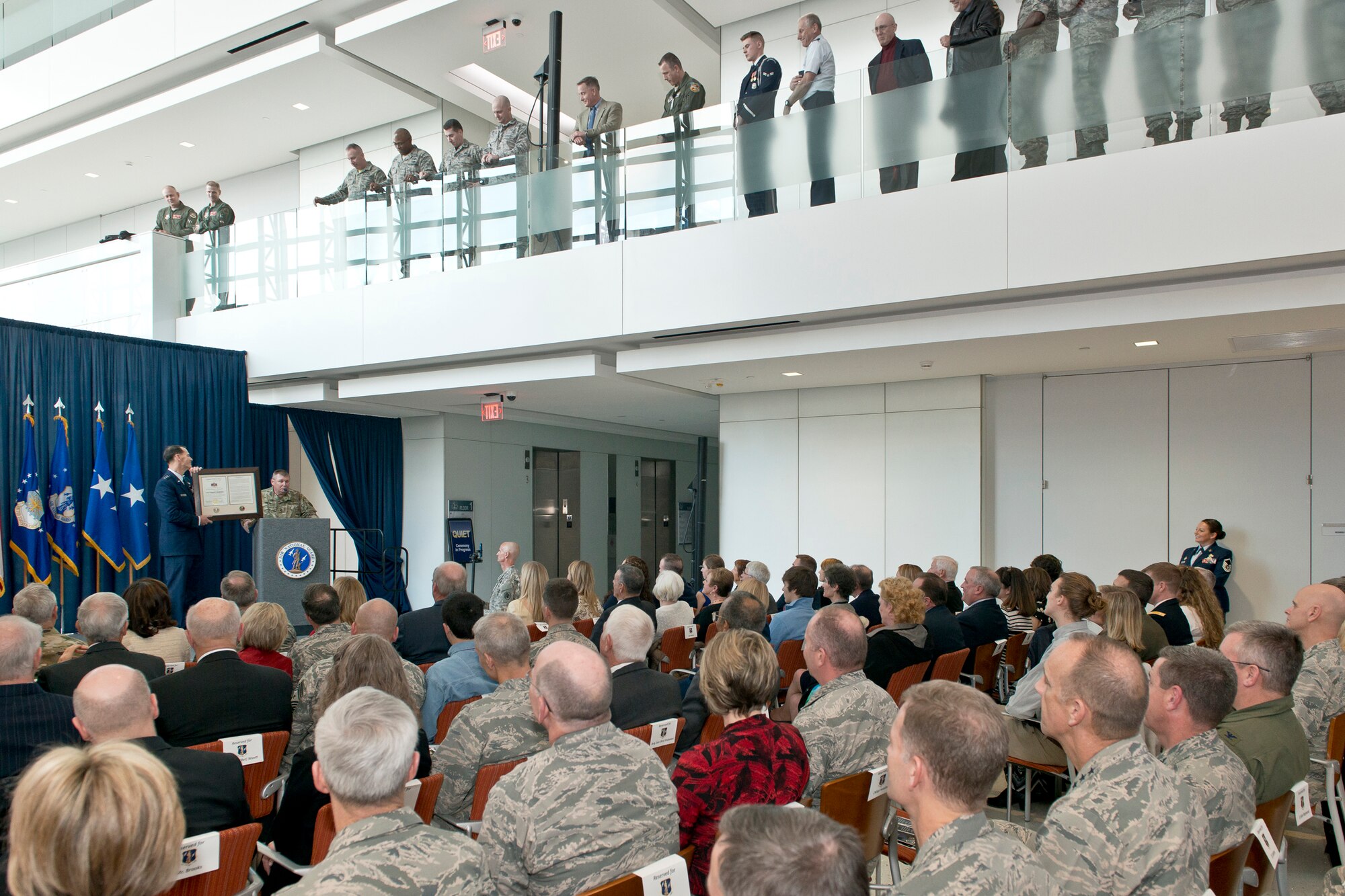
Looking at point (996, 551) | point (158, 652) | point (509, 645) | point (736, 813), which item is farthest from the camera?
point (996, 551)

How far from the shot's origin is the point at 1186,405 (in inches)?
326

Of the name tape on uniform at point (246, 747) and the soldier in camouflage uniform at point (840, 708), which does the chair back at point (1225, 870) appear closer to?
the soldier in camouflage uniform at point (840, 708)

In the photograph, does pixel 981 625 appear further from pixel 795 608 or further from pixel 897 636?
pixel 897 636

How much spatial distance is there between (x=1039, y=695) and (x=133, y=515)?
8.31 meters

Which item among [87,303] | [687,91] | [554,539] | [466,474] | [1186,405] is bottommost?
[554,539]

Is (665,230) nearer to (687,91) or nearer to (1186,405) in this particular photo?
(687,91)

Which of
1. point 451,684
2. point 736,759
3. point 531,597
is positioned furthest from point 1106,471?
point 736,759

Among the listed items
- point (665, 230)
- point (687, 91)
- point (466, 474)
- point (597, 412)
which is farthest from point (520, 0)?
point (466, 474)

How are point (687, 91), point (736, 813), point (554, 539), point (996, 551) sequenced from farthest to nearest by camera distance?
point (554, 539) < point (996, 551) < point (687, 91) < point (736, 813)

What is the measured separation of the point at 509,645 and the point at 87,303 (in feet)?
29.0

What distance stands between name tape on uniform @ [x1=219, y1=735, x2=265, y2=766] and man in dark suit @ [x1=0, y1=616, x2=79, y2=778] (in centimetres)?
51

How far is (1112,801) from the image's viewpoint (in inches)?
81.4

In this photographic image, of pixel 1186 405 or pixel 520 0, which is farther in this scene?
pixel 520 0

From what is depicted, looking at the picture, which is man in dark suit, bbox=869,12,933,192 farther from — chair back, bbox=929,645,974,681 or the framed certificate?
the framed certificate
